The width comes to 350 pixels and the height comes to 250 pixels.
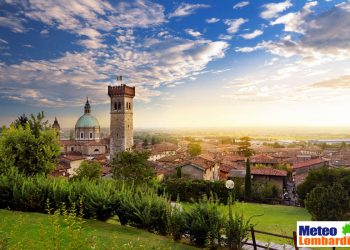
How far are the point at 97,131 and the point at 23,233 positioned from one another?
91.7m

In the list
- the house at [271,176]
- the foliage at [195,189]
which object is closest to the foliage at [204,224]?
the foliage at [195,189]

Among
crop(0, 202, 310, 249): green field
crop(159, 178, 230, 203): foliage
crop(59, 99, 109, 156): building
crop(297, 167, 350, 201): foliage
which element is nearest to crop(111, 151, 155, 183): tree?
crop(159, 178, 230, 203): foliage

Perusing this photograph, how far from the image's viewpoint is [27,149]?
2150 cm

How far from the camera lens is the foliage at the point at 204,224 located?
11219 millimetres

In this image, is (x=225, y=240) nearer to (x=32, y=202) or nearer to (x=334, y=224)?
(x=334, y=224)

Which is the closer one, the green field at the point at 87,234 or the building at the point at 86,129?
the green field at the point at 87,234

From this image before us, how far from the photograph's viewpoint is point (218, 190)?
110ft

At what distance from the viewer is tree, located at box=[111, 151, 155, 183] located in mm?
32062

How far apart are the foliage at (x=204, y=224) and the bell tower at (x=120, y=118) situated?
5531cm

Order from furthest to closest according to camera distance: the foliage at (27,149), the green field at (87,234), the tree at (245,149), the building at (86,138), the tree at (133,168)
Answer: the building at (86,138), the tree at (245,149), the tree at (133,168), the foliage at (27,149), the green field at (87,234)

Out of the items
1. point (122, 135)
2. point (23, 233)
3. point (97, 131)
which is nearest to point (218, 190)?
point (23, 233)

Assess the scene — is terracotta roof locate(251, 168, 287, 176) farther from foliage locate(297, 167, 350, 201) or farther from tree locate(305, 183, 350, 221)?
tree locate(305, 183, 350, 221)

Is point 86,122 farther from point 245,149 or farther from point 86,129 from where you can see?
point 245,149

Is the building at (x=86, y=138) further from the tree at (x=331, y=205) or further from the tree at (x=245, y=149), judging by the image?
the tree at (x=331, y=205)
